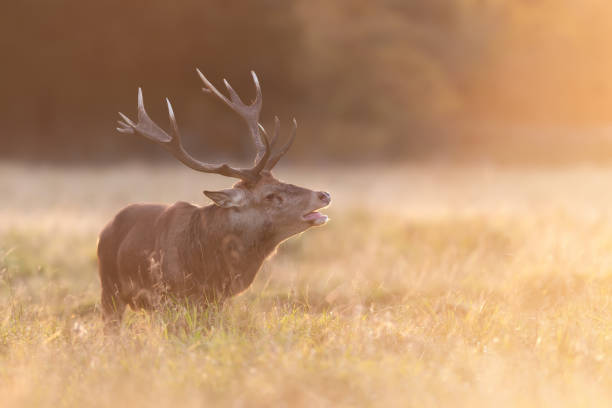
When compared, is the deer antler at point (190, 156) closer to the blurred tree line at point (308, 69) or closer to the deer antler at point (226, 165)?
the deer antler at point (226, 165)

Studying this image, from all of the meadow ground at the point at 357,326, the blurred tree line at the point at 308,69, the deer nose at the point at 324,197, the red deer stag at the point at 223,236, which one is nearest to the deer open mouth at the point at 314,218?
the red deer stag at the point at 223,236

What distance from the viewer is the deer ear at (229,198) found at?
5.38 m

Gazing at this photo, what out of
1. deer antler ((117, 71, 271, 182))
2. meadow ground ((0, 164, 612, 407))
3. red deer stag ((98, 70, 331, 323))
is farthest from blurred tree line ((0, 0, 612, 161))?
red deer stag ((98, 70, 331, 323))

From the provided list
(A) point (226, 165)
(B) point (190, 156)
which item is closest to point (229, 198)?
(A) point (226, 165)

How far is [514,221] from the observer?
10.9m

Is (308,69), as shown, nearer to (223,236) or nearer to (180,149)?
(180,149)

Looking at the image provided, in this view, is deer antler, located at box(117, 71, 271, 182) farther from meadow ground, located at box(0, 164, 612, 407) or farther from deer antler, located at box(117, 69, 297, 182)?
meadow ground, located at box(0, 164, 612, 407)

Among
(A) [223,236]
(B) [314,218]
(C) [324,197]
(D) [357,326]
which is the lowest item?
(D) [357,326]

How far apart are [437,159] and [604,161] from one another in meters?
5.66

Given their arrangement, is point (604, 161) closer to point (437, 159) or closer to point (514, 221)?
point (437, 159)

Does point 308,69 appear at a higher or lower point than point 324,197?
higher

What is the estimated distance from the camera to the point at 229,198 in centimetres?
543

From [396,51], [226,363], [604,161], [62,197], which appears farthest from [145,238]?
[604,161]

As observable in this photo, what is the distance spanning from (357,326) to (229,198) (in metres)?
1.54
